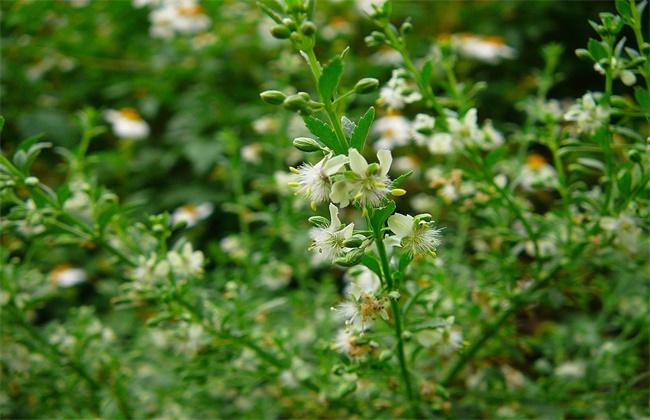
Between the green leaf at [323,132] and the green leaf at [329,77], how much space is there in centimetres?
3

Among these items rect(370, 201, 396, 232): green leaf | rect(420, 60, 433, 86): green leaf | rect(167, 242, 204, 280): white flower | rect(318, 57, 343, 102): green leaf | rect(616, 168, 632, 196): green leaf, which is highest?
rect(318, 57, 343, 102): green leaf

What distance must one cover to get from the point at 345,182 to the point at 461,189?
1.55 ft

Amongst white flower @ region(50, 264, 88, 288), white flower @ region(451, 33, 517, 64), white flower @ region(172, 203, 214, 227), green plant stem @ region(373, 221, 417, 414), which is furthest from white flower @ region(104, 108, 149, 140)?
green plant stem @ region(373, 221, 417, 414)

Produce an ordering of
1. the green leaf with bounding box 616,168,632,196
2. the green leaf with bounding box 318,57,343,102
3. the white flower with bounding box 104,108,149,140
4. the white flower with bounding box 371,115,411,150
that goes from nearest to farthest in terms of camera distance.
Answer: the green leaf with bounding box 318,57,343,102
the green leaf with bounding box 616,168,632,196
the white flower with bounding box 371,115,411,150
the white flower with bounding box 104,108,149,140

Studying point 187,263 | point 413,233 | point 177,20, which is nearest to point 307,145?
point 413,233

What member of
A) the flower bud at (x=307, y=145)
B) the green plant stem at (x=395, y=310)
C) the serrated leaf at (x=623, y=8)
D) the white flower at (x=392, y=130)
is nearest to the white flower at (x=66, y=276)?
the white flower at (x=392, y=130)

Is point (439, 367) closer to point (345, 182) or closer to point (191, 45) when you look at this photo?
point (345, 182)

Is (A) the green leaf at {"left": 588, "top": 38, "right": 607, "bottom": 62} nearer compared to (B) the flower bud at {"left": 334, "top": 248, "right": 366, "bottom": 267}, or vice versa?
(B) the flower bud at {"left": 334, "top": 248, "right": 366, "bottom": 267}

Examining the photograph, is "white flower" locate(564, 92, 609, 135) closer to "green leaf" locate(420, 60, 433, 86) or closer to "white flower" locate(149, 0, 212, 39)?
"green leaf" locate(420, 60, 433, 86)

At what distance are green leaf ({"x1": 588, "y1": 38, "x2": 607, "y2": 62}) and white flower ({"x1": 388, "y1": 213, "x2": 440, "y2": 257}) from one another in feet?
1.08

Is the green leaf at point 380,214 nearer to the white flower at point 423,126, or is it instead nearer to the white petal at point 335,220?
the white petal at point 335,220

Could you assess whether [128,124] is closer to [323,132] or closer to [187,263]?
[187,263]

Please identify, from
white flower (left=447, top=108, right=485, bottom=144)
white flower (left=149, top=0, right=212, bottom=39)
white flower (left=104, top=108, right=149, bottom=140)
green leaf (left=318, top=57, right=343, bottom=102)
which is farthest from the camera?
white flower (left=149, top=0, right=212, bottom=39)

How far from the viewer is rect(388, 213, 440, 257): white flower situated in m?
0.55
